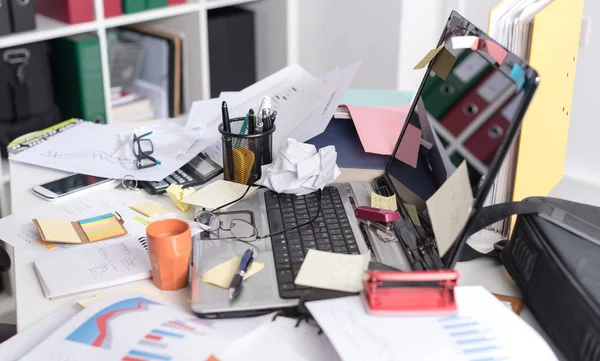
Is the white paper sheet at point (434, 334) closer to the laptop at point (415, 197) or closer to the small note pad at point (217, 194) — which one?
the laptop at point (415, 197)

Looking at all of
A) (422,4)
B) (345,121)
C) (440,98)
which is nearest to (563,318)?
(440,98)

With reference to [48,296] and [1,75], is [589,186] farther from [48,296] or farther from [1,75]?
[1,75]

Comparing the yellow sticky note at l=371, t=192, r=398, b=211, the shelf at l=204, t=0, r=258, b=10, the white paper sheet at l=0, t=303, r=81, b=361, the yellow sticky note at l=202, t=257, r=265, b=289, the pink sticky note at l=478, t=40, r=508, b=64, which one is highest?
the pink sticky note at l=478, t=40, r=508, b=64

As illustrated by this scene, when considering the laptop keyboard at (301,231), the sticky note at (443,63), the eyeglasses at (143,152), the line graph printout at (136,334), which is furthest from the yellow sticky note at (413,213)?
the eyeglasses at (143,152)

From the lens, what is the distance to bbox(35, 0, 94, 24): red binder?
7.03ft

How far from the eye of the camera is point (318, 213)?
1.20m

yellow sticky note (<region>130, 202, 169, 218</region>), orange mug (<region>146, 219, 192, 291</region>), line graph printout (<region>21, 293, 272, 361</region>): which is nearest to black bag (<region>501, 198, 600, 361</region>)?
line graph printout (<region>21, 293, 272, 361</region>)

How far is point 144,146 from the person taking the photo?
4.93 ft

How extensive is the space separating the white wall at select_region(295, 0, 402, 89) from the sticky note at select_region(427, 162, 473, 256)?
149 cm

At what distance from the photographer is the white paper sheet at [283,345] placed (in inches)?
34.3

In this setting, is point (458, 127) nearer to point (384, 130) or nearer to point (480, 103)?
point (480, 103)

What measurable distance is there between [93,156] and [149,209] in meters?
0.27

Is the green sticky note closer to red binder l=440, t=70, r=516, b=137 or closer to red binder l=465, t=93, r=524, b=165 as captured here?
red binder l=440, t=70, r=516, b=137

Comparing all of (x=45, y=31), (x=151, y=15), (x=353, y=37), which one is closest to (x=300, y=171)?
(x=45, y=31)
